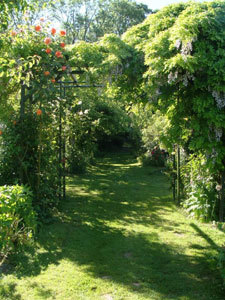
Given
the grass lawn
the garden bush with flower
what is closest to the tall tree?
the garden bush with flower

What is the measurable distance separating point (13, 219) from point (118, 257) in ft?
4.77

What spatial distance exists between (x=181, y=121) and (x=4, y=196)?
118 inches

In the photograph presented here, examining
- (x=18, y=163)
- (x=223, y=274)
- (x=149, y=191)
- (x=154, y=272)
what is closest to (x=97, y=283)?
(x=154, y=272)

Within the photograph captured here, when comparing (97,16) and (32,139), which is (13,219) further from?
(97,16)

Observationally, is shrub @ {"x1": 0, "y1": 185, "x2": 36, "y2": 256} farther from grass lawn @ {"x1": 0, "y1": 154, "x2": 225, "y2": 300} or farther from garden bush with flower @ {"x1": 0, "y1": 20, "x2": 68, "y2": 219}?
garden bush with flower @ {"x1": 0, "y1": 20, "x2": 68, "y2": 219}

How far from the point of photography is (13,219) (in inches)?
165

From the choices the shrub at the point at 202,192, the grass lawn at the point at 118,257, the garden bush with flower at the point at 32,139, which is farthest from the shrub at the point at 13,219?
the shrub at the point at 202,192

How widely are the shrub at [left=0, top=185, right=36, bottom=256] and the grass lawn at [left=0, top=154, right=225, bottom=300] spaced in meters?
0.20

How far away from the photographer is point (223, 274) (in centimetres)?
328

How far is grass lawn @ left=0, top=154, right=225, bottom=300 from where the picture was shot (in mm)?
3477

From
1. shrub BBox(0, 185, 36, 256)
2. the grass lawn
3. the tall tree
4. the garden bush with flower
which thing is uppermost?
the tall tree

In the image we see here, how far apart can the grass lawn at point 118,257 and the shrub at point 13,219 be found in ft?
0.66

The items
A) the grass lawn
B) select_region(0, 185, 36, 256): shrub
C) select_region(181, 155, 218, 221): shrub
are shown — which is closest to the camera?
the grass lawn

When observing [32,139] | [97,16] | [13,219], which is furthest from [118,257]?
[97,16]
